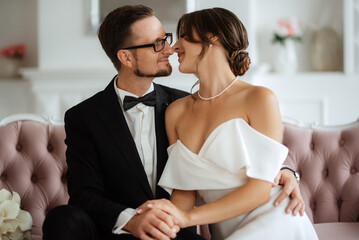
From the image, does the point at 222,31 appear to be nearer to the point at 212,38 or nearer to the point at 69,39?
the point at 212,38

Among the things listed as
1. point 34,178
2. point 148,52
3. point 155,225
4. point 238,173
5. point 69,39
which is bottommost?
point 34,178

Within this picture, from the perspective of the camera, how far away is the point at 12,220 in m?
1.92

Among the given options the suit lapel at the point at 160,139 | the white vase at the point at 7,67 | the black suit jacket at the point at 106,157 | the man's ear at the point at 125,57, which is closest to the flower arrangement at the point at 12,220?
the black suit jacket at the point at 106,157

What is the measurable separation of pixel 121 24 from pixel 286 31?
3053 millimetres

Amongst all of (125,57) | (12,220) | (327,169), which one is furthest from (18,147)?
(327,169)

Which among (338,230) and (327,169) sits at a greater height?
(327,169)

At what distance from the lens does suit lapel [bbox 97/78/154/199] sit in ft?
6.48

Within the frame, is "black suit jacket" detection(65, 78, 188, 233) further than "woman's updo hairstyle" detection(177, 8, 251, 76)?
Yes

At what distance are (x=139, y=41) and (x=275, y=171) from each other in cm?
98

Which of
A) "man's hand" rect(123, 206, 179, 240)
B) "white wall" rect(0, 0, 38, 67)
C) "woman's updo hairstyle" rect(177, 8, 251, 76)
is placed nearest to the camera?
"man's hand" rect(123, 206, 179, 240)

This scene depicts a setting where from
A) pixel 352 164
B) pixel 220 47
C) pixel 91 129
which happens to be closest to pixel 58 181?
pixel 91 129

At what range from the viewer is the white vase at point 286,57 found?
4945 millimetres

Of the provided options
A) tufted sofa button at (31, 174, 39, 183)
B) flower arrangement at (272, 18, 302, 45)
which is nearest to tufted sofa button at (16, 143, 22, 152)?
tufted sofa button at (31, 174, 39, 183)

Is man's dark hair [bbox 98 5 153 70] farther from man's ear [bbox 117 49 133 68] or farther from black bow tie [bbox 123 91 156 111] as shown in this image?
black bow tie [bbox 123 91 156 111]
